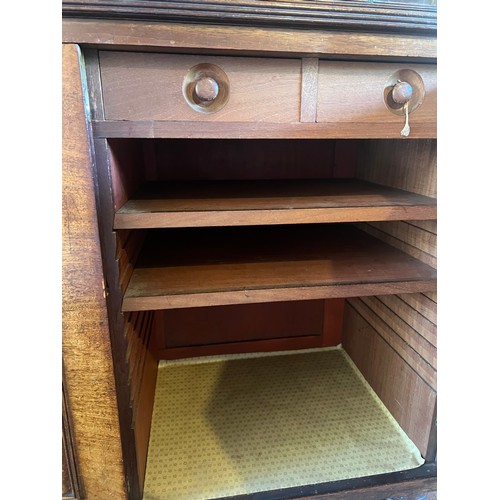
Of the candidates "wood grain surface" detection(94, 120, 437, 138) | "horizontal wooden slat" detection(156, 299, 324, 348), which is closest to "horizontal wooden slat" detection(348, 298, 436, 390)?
"horizontal wooden slat" detection(156, 299, 324, 348)

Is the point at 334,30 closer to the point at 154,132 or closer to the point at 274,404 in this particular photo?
the point at 154,132

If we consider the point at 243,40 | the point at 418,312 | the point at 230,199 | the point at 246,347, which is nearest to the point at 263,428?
the point at 246,347

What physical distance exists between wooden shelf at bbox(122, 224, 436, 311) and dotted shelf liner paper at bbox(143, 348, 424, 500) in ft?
1.28

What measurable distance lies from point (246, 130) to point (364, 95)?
7.9 inches

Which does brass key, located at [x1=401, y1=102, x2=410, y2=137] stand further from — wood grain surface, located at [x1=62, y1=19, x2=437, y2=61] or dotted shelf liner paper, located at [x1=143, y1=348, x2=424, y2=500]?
dotted shelf liner paper, located at [x1=143, y1=348, x2=424, y2=500]

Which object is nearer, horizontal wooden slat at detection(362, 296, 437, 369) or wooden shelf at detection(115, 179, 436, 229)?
wooden shelf at detection(115, 179, 436, 229)

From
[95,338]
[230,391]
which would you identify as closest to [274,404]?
[230,391]

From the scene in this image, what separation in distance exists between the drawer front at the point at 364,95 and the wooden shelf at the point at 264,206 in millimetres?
138

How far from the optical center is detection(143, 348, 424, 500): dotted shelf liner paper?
30.9 inches

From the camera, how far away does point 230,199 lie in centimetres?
73

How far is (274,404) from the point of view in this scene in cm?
100

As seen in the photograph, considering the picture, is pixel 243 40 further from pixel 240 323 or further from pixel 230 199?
pixel 240 323

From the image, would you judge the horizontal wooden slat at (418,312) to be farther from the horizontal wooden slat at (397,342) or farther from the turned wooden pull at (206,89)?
the turned wooden pull at (206,89)

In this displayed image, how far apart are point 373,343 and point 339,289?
0.43 m
